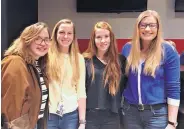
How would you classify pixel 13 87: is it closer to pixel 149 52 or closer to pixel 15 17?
pixel 149 52

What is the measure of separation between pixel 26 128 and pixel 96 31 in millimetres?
961

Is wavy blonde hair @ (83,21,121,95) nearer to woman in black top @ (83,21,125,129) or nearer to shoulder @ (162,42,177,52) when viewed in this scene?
woman in black top @ (83,21,125,129)

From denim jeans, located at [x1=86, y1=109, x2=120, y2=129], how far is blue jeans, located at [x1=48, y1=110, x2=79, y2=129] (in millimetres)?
113

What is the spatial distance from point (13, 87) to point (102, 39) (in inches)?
34.8

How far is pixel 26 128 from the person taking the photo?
205 cm

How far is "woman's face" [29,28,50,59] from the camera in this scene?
2117 millimetres

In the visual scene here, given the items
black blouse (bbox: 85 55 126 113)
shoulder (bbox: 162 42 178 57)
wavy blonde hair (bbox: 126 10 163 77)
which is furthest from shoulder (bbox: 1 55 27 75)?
shoulder (bbox: 162 42 178 57)

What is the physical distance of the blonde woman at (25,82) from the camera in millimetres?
1925

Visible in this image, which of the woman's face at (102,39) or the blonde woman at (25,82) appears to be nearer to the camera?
the blonde woman at (25,82)

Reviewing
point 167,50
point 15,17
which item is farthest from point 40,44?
point 15,17

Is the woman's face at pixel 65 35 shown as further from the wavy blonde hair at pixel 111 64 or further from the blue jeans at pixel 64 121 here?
the blue jeans at pixel 64 121

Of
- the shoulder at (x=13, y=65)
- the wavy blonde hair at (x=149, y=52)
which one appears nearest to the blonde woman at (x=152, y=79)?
the wavy blonde hair at (x=149, y=52)

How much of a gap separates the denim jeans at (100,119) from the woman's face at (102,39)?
50 centimetres

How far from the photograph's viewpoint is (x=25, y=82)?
199 centimetres
